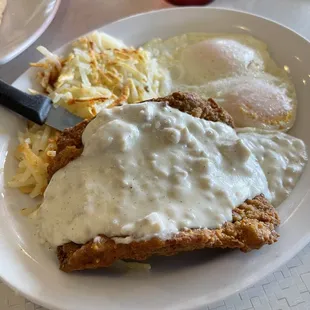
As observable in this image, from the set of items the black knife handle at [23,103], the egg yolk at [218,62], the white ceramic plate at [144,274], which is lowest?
the white ceramic plate at [144,274]

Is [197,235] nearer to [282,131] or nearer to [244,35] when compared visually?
[282,131]

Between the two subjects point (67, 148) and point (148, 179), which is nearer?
point (148, 179)

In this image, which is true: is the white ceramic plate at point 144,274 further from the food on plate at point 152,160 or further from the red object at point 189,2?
the red object at point 189,2

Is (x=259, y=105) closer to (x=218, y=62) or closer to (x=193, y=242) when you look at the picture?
(x=218, y=62)

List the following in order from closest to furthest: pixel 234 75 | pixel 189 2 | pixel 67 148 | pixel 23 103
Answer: pixel 67 148, pixel 23 103, pixel 234 75, pixel 189 2

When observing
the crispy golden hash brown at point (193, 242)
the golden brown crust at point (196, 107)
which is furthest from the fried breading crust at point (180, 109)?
the crispy golden hash brown at point (193, 242)

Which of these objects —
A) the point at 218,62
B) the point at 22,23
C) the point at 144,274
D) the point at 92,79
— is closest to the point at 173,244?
the point at 144,274
